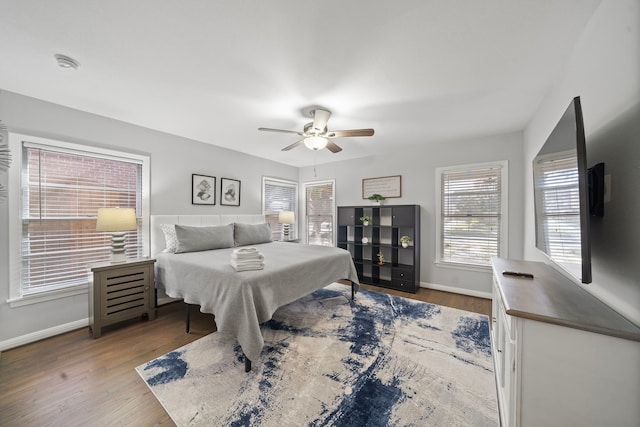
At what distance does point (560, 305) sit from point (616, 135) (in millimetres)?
857

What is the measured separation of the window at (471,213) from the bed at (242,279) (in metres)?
1.85

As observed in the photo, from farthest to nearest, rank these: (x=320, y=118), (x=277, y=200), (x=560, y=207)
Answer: (x=277, y=200)
(x=320, y=118)
(x=560, y=207)

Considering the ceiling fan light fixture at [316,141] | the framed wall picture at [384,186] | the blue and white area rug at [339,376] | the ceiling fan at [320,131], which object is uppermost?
the ceiling fan at [320,131]

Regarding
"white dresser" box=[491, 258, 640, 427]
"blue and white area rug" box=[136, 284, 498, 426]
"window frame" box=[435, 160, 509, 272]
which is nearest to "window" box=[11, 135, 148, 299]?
"blue and white area rug" box=[136, 284, 498, 426]

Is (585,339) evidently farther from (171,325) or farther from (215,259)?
(171,325)

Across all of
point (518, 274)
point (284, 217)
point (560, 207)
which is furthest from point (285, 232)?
point (560, 207)

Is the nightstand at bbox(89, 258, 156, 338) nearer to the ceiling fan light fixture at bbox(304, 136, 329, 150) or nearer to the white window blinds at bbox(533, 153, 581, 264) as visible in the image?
the ceiling fan light fixture at bbox(304, 136, 329, 150)

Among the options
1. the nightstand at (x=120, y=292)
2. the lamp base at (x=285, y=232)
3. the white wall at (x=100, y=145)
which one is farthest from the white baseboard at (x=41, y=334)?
the lamp base at (x=285, y=232)

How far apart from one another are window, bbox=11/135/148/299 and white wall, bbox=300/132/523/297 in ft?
11.2

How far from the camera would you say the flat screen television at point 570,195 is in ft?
3.50

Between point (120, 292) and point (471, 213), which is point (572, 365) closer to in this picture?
point (471, 213)

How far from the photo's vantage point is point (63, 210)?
106 inches

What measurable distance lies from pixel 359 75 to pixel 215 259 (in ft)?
7.87

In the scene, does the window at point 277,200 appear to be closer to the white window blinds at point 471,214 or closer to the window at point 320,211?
the window at point 320,211
